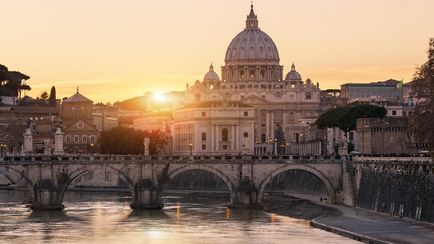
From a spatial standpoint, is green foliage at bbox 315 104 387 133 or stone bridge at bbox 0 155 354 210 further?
green foliage at bbox 315 104 387 133

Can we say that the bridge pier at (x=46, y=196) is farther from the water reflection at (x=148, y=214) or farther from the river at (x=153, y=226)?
the water reflection at (x=148, y=214)

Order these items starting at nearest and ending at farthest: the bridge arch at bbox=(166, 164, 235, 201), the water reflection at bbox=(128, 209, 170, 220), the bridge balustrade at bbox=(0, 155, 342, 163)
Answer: the water reflection at bbox=(128, 209, 170, 220) → the bridge arch at bbox=(166, 164, 235, 201) → the bridge balustrade at bbox=(0, 155, 342, 163)

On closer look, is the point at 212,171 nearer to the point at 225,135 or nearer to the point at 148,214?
the point at 148,214

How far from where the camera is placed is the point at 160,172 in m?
105

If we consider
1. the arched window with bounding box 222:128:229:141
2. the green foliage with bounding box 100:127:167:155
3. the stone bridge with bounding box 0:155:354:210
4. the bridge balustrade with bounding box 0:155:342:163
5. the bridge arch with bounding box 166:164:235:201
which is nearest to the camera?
the stone bridge with bounding box 0:155:354:210

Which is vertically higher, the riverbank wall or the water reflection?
the riverbank wall

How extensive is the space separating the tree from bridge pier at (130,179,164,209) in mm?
25960

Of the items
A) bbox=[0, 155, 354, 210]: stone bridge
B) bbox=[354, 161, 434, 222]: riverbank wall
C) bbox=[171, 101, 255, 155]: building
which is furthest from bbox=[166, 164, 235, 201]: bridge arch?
bbox=[171, 101, 255, 155]: building

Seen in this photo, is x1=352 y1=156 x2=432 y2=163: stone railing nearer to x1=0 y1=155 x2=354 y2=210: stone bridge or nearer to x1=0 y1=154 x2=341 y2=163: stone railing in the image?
x1=0 y1=155 x2=354 y2=210: stone bridge

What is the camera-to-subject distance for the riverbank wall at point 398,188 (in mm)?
79625

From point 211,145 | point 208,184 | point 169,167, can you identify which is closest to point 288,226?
point 169,167

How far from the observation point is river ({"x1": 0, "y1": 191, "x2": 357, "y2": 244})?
7875 cm

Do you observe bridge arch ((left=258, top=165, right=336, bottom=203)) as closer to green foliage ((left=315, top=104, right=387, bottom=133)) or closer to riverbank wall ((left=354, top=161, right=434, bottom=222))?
riverbank wall ((left=354, top=161, right=434, bottom=222))

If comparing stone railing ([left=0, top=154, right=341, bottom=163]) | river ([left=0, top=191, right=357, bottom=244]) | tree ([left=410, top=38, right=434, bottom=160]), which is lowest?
river ([left=0, top=191, right=357, bottom=244])
